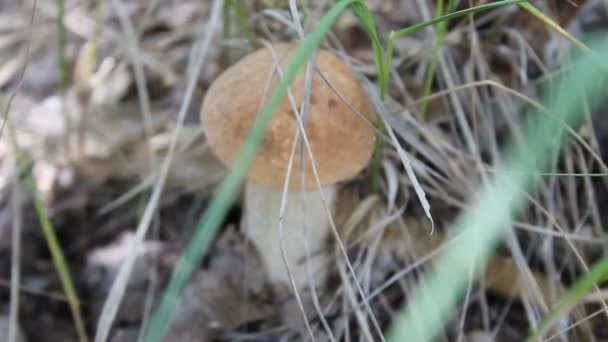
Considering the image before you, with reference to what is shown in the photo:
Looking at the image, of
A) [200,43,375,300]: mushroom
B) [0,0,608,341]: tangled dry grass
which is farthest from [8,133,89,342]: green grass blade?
[200,43,375,300]: mushroom

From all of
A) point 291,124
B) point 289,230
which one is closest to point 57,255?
point 289,230

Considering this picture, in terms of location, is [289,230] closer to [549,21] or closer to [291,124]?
[291,124]

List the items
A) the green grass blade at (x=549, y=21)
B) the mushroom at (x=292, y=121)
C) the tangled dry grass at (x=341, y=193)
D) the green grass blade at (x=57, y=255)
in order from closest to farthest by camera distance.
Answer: the green grass blade at (x=549, y=21) < the mushroom at (x=292, y=121) < the green grass blade at (x=57, y=255) < the tangled dry grass at (x=341, y=193)

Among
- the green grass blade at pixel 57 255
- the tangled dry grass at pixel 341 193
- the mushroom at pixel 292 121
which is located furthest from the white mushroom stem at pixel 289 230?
the green grass blade at pixel 57 255

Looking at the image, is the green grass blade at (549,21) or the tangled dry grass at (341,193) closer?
the green grass blade at (549,21)

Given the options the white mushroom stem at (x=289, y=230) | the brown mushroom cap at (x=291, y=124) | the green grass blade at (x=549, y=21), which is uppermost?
the green grass blade at (x=549, y=21)

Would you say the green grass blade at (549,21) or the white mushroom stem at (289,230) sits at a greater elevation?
the green grass blade at (549,21)

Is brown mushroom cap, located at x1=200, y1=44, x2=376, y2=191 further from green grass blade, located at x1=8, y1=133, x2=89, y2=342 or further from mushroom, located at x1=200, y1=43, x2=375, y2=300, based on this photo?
green grass blade, located at x1=8, y1=133, x2=89, y2=342

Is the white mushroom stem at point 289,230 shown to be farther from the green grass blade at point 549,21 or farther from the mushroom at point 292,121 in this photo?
the green grass blade at point 549,21
